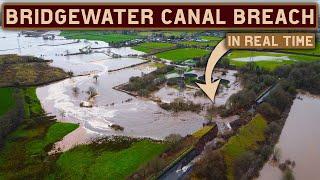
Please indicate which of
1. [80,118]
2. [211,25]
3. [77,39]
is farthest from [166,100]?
[77,39]

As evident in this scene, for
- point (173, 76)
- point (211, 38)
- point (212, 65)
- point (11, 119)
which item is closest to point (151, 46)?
point (211, 38)

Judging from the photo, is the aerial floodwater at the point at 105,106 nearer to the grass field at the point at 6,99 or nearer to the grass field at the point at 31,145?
the grass field at the point at 31,145

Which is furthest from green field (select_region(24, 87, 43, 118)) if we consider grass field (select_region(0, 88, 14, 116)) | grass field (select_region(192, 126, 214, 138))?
grass field (select_region(192, 126, 214, 138))

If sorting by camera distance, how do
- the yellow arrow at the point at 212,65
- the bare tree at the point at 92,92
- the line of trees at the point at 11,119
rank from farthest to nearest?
the bare tree at the point at 92,92 < the line of trees at the point at 11,119 < the yellow arrow at the point at 212,65

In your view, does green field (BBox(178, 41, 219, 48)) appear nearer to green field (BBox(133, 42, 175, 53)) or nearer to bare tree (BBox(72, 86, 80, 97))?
green field (BBox(133, 42, 175, 53))

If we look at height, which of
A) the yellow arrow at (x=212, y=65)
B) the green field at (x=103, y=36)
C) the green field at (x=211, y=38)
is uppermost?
the green field at (x=103, y=36)

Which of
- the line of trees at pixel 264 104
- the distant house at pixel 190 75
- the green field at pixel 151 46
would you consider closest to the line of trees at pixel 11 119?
the line of trees at pixel 264 104

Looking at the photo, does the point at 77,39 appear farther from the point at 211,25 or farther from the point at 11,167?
the point at 211,25
